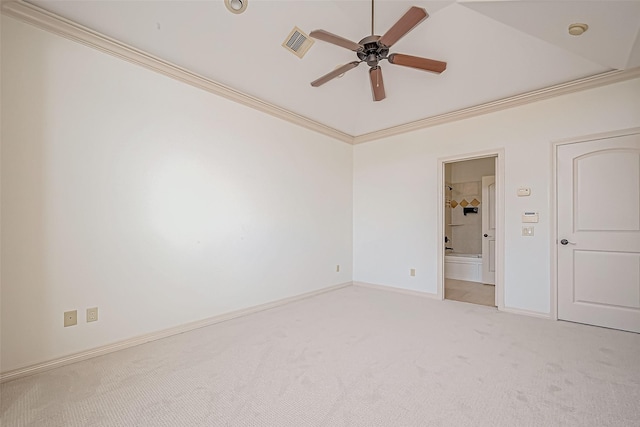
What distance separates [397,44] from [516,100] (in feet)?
5.45

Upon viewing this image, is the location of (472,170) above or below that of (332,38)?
below

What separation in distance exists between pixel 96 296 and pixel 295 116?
10.2ft

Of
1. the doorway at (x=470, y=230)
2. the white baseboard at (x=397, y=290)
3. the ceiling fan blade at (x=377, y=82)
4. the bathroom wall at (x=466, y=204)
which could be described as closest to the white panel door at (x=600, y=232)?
the doorway at (x=470, y=230)

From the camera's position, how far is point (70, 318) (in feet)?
7.59

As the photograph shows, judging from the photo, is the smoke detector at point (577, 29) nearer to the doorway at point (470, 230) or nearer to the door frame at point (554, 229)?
the door frame at point (554, 229)

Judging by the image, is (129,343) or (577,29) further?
(129,343)

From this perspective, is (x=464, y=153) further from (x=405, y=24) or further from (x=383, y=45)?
(x=405, y=24)

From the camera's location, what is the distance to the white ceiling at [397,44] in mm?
2289

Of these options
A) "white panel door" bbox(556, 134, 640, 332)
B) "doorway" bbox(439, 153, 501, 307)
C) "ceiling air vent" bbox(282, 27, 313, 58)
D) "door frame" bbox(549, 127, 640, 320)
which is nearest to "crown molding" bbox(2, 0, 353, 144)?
"ceiling air vent" bbox(282, 27, 313, 58)

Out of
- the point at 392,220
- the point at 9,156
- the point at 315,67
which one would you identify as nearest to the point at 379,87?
the point at 315,67

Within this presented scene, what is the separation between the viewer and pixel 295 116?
4.13 m

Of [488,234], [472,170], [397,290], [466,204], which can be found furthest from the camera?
[466,204]

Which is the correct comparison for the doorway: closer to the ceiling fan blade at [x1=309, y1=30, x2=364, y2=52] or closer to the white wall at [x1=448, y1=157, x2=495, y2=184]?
the white wall at [x1=448, y1=157, x2=495, y2=184]

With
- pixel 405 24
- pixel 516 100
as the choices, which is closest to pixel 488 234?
pixel 516 100
